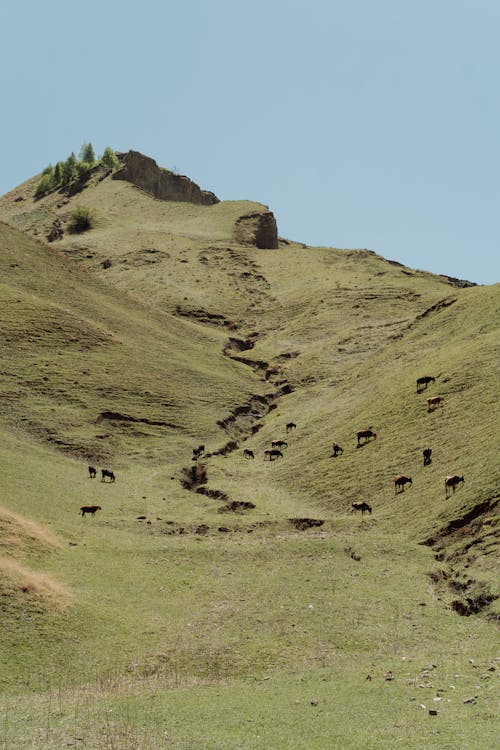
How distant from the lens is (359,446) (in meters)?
62.5

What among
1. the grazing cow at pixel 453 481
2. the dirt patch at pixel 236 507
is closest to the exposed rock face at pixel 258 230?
the dirt patch at pixel 236 507

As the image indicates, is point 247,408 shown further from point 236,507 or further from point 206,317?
point 206,317

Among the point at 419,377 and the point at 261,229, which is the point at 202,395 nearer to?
the point at 419,377

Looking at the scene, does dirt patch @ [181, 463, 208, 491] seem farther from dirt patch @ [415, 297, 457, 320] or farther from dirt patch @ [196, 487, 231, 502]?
dirt patch @ [415, 297, 457, 320]

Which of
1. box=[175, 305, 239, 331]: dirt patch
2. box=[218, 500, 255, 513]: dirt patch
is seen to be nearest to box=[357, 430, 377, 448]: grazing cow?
box=[218, 500, 255, 513]: dirt patch

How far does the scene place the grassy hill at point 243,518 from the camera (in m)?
22.9

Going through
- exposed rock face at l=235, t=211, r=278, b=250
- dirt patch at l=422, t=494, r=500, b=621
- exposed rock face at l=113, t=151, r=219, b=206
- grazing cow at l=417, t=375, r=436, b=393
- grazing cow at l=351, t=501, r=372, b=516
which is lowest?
dirt patch at l=422, t=494, r=500, b=621

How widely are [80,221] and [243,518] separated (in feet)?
408

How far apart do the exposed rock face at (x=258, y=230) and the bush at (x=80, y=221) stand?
28.6 m

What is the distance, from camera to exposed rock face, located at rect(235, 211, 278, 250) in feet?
531

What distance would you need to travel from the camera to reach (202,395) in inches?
3334

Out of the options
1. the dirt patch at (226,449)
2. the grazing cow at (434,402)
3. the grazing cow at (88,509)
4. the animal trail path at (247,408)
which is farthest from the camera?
the dirt patch at (226,449)

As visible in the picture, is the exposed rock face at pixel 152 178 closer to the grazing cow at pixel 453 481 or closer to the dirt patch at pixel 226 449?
the dirt patch at pixel 226 449

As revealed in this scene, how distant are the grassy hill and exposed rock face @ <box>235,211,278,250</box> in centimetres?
3621
